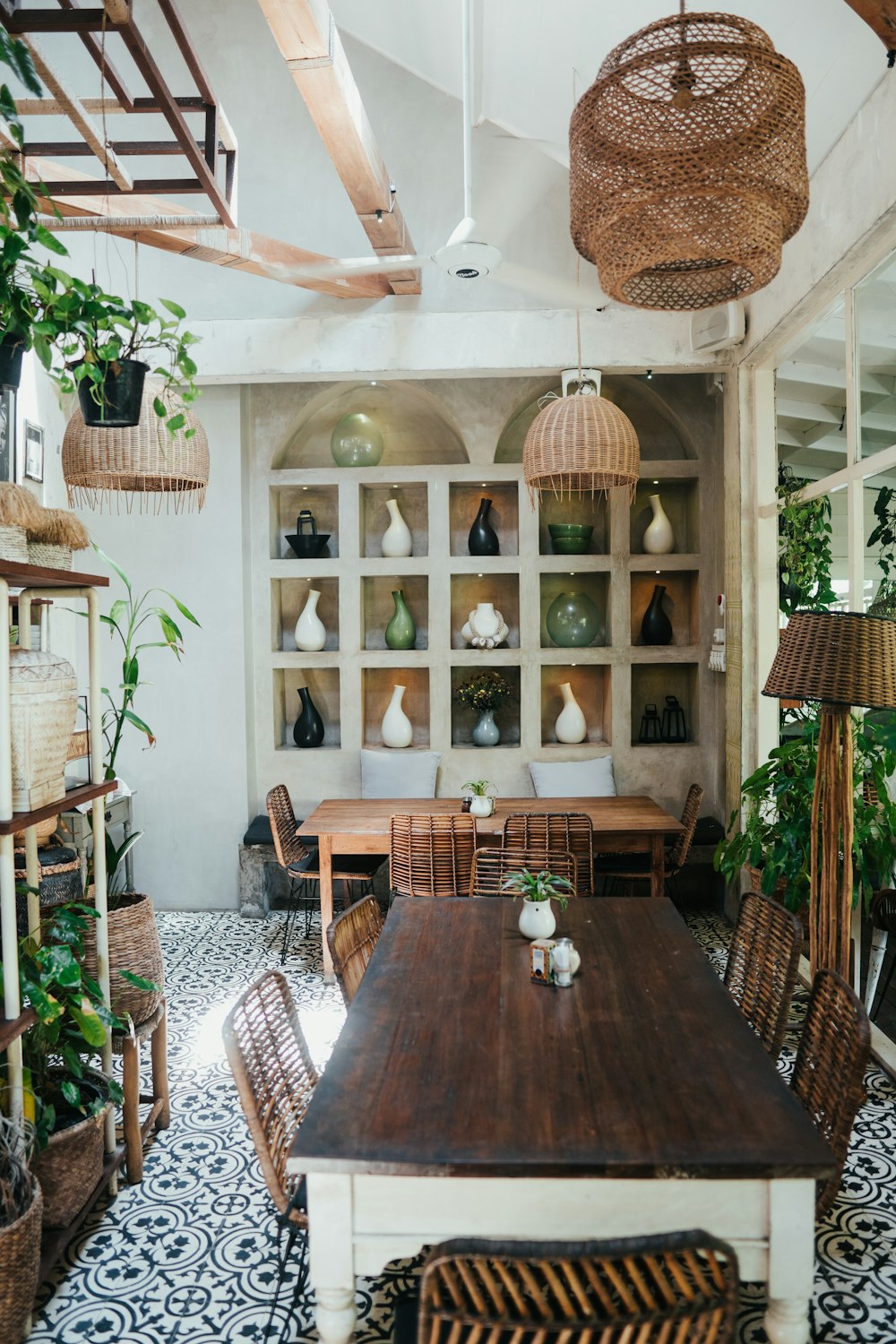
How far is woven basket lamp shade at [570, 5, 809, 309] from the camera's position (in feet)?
6.31

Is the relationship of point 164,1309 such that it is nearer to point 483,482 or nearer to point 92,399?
point 92,399

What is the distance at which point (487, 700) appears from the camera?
6148 mm

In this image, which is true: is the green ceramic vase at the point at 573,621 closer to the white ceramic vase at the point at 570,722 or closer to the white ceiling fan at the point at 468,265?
the white ceramic vase at the point at 570,722

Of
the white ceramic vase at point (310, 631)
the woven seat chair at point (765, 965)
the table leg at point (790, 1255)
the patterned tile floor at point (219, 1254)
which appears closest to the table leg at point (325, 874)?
the patterned tile floor at point (219, 1254)

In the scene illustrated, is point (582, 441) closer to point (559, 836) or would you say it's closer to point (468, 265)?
point (468, 265)

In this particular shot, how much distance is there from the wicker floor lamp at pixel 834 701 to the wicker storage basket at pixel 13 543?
2.41 metres

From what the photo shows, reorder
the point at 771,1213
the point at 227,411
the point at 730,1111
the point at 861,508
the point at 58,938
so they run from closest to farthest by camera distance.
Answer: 1. the point at 771,1213
2. the point at 730,1111
3. the point at 58,938
4. the point at 861,508
5. the point at 227,411

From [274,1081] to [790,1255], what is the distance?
122cm

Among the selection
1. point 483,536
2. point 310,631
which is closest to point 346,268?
point 483,536

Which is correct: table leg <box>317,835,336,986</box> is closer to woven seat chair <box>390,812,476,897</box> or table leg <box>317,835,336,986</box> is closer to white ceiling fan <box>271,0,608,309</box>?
woven seat chair <box>390,812,476,897</box>

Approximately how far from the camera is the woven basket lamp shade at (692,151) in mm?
1923

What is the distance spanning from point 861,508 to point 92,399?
2974 mm

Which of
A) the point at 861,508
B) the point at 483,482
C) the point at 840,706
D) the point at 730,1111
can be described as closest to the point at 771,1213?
the point at 730,1111

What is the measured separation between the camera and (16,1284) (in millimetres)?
2158
